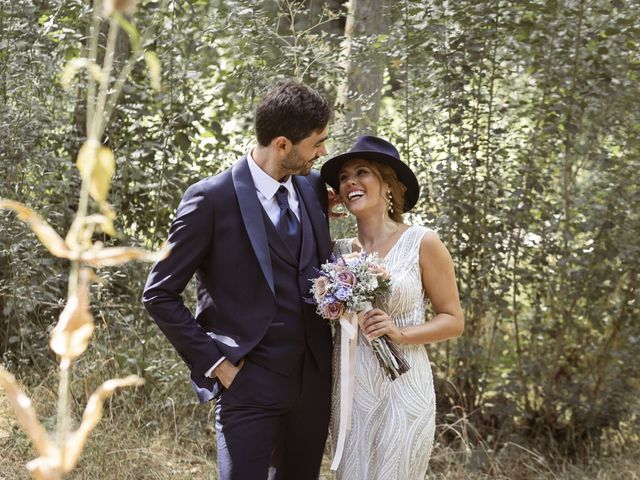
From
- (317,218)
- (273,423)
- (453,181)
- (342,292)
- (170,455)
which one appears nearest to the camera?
(342,292)

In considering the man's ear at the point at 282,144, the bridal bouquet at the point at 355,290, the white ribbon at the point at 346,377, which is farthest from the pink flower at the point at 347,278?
the man's ear at the point at 282,144

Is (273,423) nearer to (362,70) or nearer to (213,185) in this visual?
(213,185)

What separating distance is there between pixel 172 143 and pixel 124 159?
12.1 inches

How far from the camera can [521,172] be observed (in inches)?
208

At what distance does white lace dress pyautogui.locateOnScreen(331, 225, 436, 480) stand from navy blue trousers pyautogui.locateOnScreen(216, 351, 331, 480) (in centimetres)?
12

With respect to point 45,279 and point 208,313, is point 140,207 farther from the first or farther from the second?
point 208,313

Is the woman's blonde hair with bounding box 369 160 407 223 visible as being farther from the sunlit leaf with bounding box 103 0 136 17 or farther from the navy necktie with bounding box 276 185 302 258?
the sunlit leaf with bounding box 103 0 136 17

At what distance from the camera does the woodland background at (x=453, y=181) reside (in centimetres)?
520

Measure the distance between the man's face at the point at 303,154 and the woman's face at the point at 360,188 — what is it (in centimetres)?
25

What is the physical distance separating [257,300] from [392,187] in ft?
2.57

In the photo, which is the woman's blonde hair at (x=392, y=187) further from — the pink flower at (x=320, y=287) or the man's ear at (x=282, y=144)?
the pink flower at (x=320, y=287)

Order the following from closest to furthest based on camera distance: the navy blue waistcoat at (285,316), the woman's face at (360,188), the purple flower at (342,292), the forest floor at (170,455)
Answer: the purple flower at (342,292), the navy blue waistcoat at (285,316), the woman's face at (360,188), the forest floor at (170,455)

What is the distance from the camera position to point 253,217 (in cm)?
304

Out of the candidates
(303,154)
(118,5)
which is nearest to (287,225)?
(303,154)
